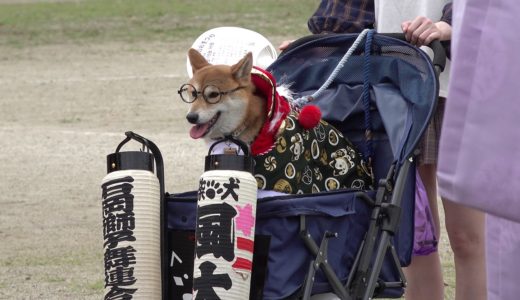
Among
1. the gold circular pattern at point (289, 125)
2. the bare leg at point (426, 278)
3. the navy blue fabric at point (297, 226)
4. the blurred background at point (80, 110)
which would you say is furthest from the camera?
the blurred background at point (80, 110)

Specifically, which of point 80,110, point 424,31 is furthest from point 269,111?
point 80,110

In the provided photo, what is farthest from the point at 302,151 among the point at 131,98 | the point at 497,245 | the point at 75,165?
the point at 131,98

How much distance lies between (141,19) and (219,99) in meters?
13.0

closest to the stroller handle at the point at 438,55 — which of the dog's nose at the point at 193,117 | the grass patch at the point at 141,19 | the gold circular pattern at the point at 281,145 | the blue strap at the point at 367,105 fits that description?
the blue strap at the point at 367,105

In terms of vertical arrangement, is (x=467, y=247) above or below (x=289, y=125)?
below

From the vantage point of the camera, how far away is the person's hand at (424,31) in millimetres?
3604

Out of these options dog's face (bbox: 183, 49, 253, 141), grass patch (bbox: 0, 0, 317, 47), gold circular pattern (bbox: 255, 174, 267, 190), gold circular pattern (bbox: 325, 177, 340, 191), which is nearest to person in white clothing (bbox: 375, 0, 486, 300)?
gold circular pattern (bbox: 325, 177, 340, 191)

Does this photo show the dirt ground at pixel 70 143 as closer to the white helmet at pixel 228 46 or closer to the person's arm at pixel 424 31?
the white helmet at pixel 228 46

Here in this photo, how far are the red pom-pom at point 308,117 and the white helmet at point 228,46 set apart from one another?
555mm

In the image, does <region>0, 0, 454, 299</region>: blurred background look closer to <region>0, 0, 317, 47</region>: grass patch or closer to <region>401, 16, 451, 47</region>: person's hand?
<region>0, 0, 317, 47</region>: grass patch

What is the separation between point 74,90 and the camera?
11.3 m

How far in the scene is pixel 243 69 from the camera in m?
3.37

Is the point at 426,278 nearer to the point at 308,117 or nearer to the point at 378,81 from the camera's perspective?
the point at 378,81

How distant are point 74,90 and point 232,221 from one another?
8420 mm
